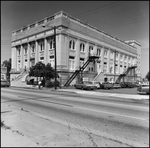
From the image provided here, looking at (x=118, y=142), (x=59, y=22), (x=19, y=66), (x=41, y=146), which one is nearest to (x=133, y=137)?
(x=118, y=142)

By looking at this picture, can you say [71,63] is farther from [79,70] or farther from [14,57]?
[14,57]

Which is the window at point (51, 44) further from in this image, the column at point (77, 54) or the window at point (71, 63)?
the column at point (77, 54)

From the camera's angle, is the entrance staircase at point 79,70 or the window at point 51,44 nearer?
the entrance staircase at point 79,70

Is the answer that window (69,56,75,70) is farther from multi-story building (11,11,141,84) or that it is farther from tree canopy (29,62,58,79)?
tree canopy (29,62,58,79)

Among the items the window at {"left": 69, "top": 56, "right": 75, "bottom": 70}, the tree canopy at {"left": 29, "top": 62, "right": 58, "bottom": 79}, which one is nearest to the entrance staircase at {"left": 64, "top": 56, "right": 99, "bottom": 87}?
the window at {"left": 69, "top": 56, "right": 75, "bottom": 70}

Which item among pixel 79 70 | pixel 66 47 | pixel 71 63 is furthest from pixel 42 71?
pixel 79 70

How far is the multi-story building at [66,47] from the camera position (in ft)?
84.8

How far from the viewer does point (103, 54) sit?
3528 centimetres

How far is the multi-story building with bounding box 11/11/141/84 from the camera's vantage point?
25.9 m

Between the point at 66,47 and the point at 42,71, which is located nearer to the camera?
the point at 42,71

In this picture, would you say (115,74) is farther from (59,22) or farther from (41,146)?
(41,146)

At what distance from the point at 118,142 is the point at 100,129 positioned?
1.03 m

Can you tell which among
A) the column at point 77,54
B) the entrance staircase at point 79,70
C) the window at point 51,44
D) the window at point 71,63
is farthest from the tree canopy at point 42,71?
the column at point 77,54

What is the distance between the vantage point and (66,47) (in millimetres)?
26297
